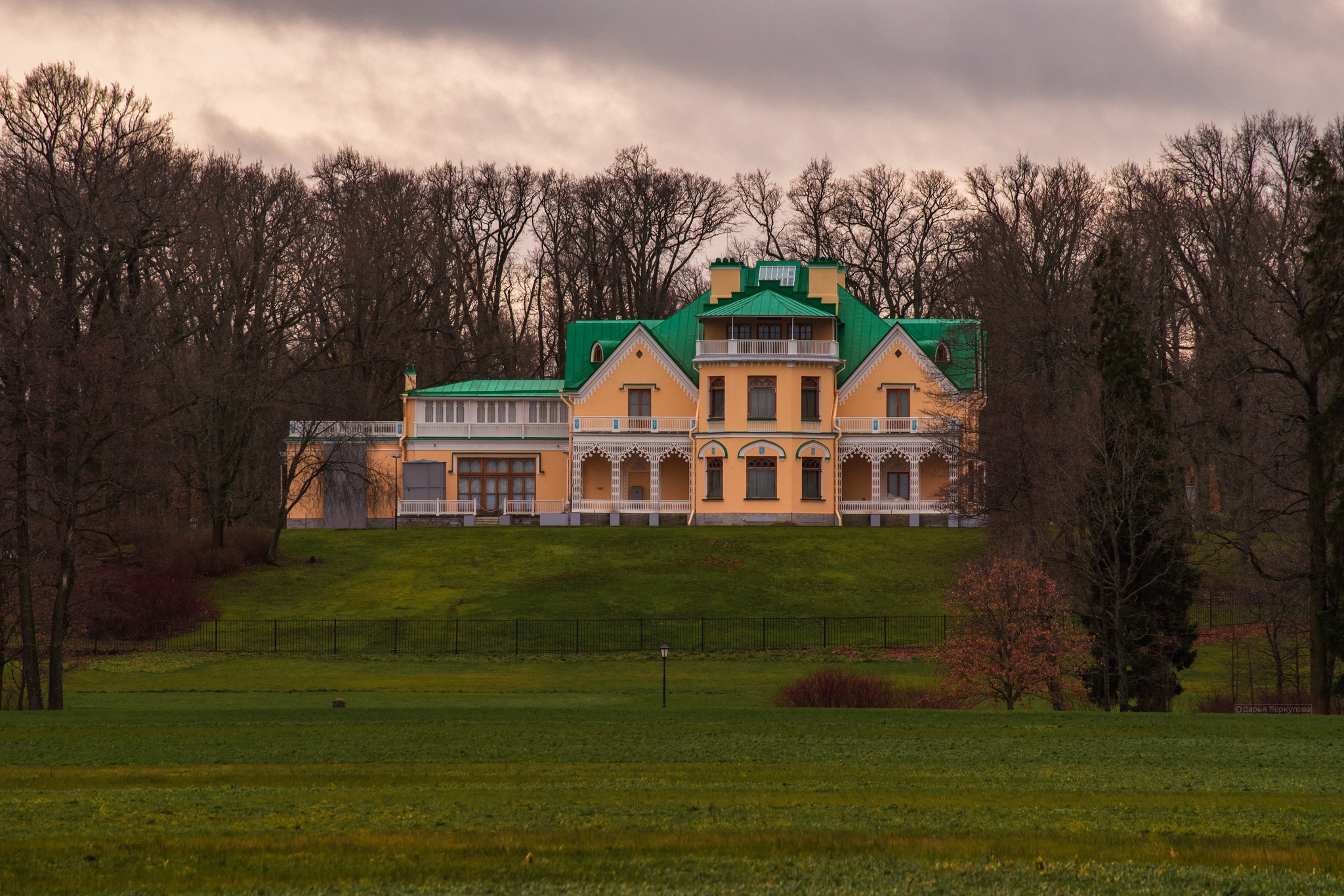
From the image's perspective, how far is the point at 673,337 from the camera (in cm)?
5881

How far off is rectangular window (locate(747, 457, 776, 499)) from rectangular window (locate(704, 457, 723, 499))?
124cm

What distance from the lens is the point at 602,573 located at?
147ft

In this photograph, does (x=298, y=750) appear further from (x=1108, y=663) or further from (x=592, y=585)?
(x=592, y=585)

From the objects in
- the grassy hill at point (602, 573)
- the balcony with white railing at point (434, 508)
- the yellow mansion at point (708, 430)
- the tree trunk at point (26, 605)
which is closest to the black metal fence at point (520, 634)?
the grassy hill at point (602, 573)

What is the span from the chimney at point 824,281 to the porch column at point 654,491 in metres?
10.7

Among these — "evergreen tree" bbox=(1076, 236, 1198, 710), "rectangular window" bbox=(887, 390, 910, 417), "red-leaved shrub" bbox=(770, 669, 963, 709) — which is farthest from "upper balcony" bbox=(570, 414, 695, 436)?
"red-leaved shrub" bbox=(770, 669, 963, 709)

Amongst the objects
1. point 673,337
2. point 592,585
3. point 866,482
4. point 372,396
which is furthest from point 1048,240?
point 372,396

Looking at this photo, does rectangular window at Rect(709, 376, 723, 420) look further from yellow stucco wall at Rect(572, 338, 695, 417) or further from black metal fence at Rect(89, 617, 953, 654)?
black metal fence at Rect(89, 617, 953, 654)

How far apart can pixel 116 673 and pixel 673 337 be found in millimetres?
31435

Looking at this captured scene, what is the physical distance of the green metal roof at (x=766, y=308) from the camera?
5481 centimetres

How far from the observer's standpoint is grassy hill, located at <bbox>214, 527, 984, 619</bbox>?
41022 millimetres

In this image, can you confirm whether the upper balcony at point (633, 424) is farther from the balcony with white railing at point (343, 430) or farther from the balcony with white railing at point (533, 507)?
the balcony with white railing at point (343, 430)

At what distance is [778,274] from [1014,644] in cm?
3776

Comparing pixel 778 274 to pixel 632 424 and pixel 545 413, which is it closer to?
pixel 632 424
